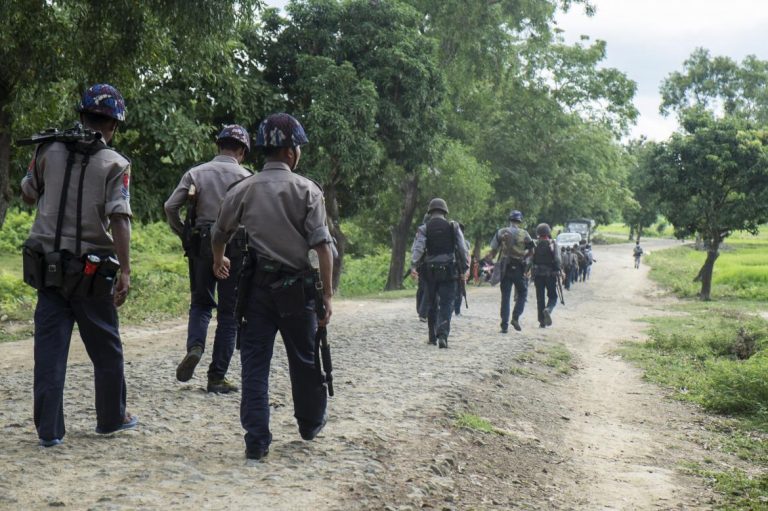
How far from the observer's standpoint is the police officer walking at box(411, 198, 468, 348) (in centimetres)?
1170

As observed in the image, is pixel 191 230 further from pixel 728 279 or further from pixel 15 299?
pixel 728 279

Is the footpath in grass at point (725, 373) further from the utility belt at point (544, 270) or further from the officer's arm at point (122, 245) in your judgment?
the officer's arm at point (122, 245)

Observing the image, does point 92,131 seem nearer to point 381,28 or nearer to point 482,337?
point 482,337

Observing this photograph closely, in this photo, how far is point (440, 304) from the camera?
11805 millimetres

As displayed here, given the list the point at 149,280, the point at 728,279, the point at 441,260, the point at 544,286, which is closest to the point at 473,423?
the point at 441,260

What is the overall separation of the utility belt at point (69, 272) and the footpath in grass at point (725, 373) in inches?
165

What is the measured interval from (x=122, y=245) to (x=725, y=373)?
7873 mm

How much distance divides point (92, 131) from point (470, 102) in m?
27.4

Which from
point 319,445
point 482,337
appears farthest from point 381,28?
point 319,445

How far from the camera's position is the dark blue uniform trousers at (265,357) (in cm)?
521

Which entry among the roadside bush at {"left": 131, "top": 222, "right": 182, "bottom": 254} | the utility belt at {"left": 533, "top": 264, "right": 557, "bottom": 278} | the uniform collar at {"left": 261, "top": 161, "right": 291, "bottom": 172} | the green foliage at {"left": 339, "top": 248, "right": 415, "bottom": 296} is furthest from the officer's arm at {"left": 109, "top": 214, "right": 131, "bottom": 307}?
the roadside bush at {"left": 131, "top": 222, "right": 182, "bottom": 254}

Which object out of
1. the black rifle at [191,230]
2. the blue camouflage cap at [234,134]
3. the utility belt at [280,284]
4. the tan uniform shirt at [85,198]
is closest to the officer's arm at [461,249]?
the blue camouflage cap at [234,134]

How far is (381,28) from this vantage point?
21156 mm

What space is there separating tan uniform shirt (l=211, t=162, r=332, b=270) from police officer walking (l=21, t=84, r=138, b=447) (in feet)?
2.41
